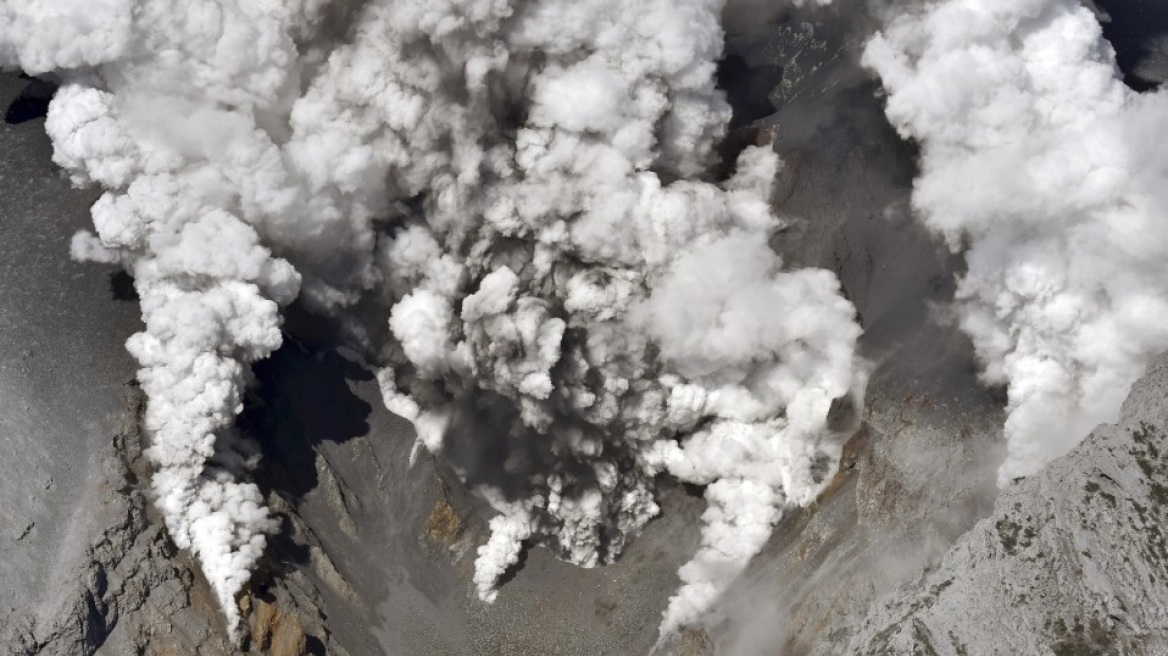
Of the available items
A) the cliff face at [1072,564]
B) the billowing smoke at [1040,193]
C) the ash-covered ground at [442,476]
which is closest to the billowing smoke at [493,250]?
the ash-covered ground at [442,476]

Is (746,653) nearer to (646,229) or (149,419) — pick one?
(646,229)

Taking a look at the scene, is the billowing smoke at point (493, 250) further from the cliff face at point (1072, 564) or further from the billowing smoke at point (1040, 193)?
the cliff face at point (1072, 564)

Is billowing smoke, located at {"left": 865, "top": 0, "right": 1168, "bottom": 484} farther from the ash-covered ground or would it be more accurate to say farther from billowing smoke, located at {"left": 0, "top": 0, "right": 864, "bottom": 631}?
billowing smoke, located at {"left": 0, "top": 0, "right": 864, "bottom": 631}

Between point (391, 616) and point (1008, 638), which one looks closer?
point (1008, 638)

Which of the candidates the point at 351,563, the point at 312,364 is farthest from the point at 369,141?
the point at 351,563

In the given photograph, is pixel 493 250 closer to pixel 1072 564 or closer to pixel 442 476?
pixel 442 476

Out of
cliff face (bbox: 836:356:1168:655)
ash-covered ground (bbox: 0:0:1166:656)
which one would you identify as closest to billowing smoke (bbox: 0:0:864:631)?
ash-covered ground (bbox: 0:0:1166:656)
